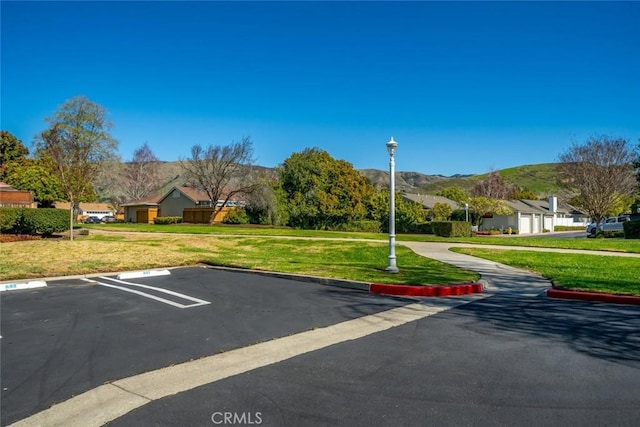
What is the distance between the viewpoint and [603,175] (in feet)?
123

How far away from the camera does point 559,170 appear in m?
41.8

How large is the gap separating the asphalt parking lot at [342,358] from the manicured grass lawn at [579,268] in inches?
71.1

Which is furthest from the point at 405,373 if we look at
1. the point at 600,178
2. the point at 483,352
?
the point at 600,178

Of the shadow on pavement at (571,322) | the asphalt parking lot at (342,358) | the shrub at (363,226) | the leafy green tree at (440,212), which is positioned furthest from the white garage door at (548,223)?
the asphalt parking lot at (342,358)

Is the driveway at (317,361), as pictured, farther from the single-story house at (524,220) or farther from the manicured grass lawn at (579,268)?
the single-story house at (524,220)

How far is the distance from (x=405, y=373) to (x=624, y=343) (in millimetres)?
3207

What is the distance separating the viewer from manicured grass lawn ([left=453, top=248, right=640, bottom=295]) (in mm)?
10516

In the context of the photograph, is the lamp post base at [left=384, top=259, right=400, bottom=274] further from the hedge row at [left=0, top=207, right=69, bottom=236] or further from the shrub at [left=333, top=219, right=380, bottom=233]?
the shrub at [left=333, top=219, right=380, bottom=233]

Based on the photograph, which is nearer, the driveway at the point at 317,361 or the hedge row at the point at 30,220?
the driveway at the point at 317,361

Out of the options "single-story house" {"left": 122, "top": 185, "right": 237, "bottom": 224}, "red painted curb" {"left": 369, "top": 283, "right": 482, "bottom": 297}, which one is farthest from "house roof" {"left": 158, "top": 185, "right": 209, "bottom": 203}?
"red painted curb" {"left": 369, "top": 283, "right": 482, "bottom": 297}

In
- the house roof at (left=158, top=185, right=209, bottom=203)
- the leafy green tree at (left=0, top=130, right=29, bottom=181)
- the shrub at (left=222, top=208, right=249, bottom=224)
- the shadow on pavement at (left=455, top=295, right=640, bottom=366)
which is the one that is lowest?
the shadow on pavement at (left=455, top=295, right=640, bottom=366)

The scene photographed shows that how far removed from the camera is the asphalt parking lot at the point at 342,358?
4.04 metres

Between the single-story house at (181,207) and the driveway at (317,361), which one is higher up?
the single-story house at (181,207)

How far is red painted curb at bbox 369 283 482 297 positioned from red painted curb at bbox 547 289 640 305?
164cm
